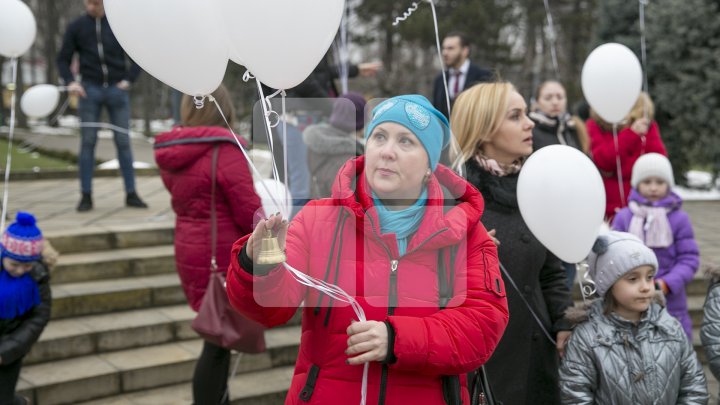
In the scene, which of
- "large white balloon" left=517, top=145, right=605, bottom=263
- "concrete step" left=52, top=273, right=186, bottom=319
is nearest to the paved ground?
"concrete step" left=52, top=273, right=186, bottom=319

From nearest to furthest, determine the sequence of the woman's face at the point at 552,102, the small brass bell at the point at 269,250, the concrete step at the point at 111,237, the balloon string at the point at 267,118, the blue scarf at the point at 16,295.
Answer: the small brass bell at the point at 269,250 < the balloon string at the point at 267,118 < the blue scarf at the point at 16,295 < the woman's face at the point at 552,102 < the concrete step at the point at 111,237

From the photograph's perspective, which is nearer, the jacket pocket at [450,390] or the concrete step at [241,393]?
the jacket pocket at [450,390]

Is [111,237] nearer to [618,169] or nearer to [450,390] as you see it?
[618,169]

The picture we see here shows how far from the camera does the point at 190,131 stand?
3.83 meters

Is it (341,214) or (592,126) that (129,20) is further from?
(592,126)

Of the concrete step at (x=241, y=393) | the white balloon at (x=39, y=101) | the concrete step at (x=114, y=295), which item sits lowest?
the concrete step at (x=241, y=393)

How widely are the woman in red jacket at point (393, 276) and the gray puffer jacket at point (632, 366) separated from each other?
874 mm

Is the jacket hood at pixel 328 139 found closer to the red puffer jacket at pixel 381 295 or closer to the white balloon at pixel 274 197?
the white balloon at pixel 274 197

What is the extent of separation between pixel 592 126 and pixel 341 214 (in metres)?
4.53

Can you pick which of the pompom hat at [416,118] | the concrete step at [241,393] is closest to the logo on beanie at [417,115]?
the pompom hat at [416,118]

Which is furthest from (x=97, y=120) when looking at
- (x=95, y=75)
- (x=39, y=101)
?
(x=39, y=101)

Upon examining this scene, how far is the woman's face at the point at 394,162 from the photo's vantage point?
6.92 feet

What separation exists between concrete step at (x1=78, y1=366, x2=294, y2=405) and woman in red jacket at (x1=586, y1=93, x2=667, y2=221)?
2.87m

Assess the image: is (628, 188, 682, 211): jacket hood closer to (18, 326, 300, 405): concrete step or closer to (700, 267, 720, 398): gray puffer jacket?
(700, 267, 720, 398): gray puffer jacket
